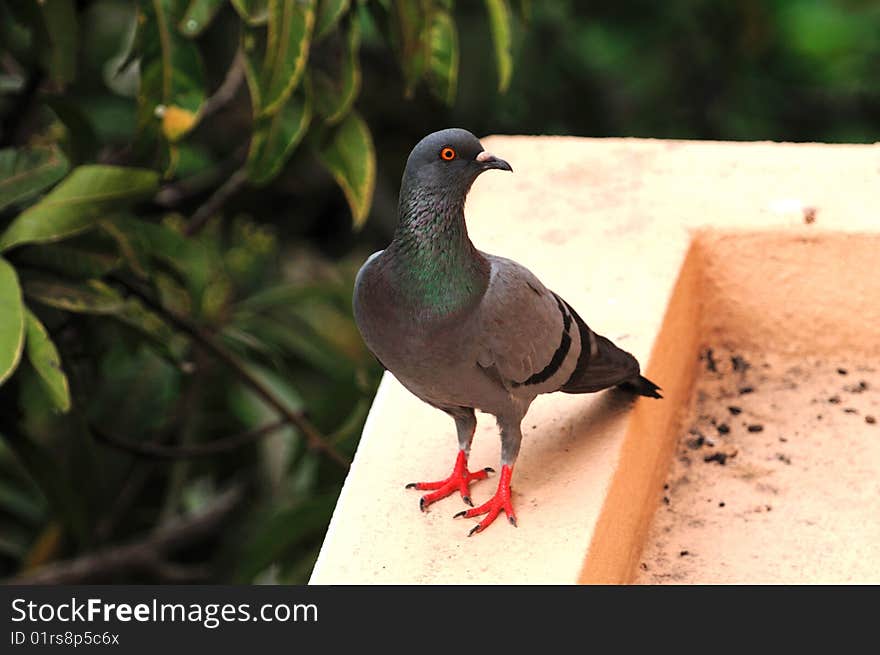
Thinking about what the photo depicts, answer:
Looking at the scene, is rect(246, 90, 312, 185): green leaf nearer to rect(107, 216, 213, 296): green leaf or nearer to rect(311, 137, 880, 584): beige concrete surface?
rect(107, 216, 213, 296): green leaf

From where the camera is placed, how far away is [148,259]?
13.6ft

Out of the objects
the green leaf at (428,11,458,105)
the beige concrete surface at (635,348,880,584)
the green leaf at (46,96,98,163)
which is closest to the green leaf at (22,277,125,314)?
the green leaf at (46,96,98,163)

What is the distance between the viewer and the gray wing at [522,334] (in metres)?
2.93

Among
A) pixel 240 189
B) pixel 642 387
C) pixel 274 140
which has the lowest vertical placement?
pixel 240 189

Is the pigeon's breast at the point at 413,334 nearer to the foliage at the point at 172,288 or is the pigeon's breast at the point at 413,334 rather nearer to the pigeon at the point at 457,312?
the pigeon at the point at 457,312

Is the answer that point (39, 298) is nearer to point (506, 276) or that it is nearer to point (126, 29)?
point (506, 276)

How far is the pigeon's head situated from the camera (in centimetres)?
281

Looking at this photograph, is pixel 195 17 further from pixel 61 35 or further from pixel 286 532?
pixel 286 532

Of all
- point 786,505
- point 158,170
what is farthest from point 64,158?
point 786,505

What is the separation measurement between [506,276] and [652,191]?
1417mm

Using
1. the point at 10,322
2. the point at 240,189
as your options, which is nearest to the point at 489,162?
the point at 10,322

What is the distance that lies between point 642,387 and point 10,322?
150 cm

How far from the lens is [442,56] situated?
4301 mm

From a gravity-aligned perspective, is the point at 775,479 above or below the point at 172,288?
above
